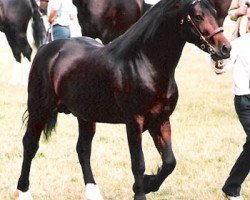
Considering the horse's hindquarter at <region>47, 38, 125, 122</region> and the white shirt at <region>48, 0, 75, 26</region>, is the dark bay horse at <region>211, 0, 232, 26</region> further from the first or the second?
the horse's hindquarter at <region>47, 38, 125, 122</region>

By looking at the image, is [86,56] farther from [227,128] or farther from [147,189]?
[227,128]

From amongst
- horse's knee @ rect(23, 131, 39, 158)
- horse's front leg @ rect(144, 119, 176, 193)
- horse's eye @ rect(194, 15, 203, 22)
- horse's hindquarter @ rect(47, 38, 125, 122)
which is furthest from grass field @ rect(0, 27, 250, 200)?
horse's eye @ rect(194, 15, 203, 22)

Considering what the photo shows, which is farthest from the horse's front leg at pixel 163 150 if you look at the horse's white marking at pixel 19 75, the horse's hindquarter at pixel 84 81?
the horse's white marking at pixel 19 75

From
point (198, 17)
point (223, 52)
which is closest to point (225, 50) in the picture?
point (223, 52)

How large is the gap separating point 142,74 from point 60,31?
687 cm

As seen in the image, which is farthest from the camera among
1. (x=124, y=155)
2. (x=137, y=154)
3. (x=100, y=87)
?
(x=124, y=155)

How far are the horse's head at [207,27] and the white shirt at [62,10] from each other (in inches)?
274

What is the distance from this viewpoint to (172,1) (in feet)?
16.6

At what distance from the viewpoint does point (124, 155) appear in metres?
7.91

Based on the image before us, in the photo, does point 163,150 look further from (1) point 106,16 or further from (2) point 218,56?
(1) point 106,16

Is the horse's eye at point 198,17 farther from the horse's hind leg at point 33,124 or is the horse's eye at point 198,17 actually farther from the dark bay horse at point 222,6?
the dark bay horse at point 222,6

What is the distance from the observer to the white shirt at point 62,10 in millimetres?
11711

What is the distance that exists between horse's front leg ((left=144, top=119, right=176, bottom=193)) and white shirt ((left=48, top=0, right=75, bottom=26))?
667 cm

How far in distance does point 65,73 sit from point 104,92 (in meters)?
0.59
